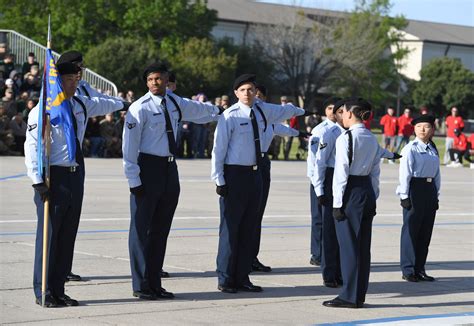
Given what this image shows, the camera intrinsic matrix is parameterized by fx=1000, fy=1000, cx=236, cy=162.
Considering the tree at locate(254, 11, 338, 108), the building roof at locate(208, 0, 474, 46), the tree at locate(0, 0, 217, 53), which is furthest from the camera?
the building roof at locate(208, 0, 474, 46)

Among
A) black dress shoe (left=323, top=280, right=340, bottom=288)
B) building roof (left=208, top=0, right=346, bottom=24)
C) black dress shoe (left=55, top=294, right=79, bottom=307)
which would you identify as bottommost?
black dress shoe (left=55, top=294, right=79, bottom=307)

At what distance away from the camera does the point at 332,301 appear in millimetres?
9594

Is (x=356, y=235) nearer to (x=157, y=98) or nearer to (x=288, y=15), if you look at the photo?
(x=157, y=98)

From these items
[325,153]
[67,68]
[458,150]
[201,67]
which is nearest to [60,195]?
[67,68]

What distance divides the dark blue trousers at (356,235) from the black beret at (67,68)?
111 inches

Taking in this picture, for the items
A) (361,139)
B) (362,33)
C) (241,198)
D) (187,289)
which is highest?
(362,33)

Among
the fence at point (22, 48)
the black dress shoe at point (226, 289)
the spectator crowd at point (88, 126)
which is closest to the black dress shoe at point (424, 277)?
the black dress shoe at point (226, 289)

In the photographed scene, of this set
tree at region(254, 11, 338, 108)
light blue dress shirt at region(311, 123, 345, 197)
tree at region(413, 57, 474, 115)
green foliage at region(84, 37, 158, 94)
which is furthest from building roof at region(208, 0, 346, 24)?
light blue dress shirt at region(311, 123, 345, 197)

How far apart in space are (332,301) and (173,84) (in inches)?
121

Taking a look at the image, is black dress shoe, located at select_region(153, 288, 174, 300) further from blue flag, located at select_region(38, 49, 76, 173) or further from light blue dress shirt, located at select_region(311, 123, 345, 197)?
light blue dress shirt, located at select_region(311, 123, 345, 197)

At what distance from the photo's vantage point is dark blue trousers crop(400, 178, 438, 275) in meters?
11.5

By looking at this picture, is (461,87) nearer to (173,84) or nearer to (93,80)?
(93,80)

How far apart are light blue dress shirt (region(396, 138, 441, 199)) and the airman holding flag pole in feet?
13.4

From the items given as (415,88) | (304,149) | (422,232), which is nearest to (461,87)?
(415,88)
